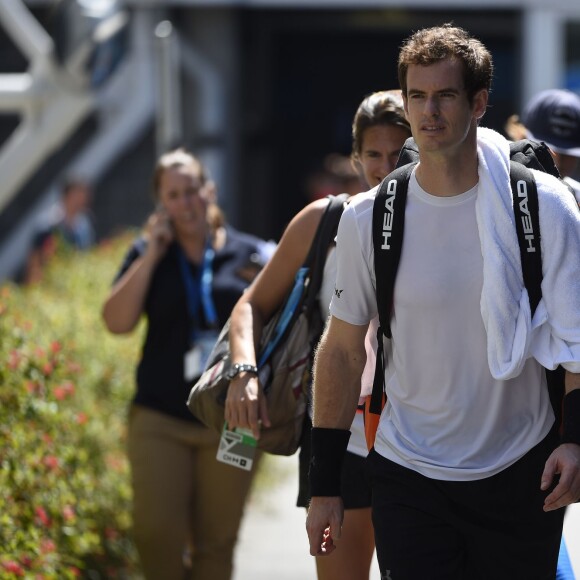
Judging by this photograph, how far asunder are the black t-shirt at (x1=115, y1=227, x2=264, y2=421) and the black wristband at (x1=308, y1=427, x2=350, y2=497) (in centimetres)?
169

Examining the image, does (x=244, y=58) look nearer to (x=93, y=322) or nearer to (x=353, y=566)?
(x=93, y=322)

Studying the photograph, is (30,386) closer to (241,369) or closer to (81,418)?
(81,418)

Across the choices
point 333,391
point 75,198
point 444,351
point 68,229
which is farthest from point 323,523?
point 68,229

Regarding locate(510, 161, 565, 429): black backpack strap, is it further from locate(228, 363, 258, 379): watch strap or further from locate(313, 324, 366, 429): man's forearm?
locate(228, 363, 258, 379): watch strap

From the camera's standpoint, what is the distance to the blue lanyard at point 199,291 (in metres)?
5.25

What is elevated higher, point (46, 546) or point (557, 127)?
point (557, 127)

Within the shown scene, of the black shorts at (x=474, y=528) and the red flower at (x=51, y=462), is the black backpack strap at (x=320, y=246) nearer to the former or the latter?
the black shorts at (x=474, y=528)

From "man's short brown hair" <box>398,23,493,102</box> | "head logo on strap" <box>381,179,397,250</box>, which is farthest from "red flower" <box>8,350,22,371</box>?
"man's short brown hair" <box>398,23,493,102</box>

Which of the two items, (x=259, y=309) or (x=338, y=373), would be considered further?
(x=259, y=309)

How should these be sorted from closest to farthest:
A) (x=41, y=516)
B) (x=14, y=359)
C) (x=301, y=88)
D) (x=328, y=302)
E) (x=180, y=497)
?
(x=328, y=302)
(x=41, y=516)
(x=180, y=497)
(x=14, y=359)
(x=301, y=88)

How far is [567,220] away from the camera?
3225 millimetres

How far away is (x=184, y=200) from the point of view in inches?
215

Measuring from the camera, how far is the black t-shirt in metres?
5.18

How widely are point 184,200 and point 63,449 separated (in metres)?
1.10
